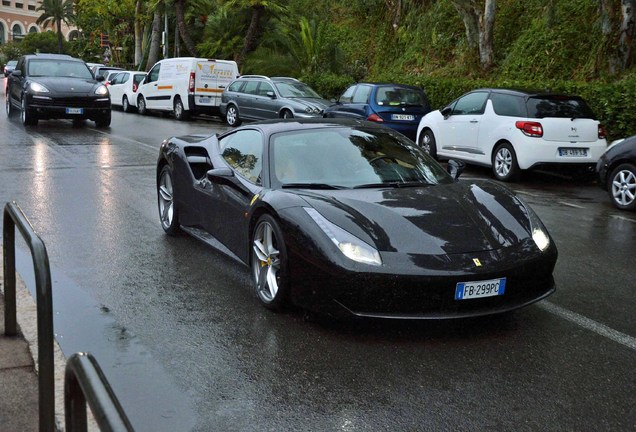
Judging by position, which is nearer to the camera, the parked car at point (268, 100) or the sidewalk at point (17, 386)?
the sidewalk at point (17, 386)

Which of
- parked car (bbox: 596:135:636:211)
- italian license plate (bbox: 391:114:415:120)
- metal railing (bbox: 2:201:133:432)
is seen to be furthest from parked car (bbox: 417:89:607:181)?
metal railing (bbox: 2:201:133:432)

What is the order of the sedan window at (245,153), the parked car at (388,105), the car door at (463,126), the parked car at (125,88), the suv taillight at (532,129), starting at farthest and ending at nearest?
1. the parked car at (125,88)
2. the parked car at (388,105)
3. the car door at (463,126)
4. the suv taillight at (532,129)
5. the sedan window at (245,153)

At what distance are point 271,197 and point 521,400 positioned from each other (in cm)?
236

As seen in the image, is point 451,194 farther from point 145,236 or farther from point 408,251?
point 145,236

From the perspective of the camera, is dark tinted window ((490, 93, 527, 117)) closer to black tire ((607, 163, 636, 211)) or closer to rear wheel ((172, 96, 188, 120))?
black tire ((607, 163, 636, 211))

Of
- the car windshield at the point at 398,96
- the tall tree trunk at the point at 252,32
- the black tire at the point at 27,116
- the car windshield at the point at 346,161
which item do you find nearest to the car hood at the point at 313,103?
the car windshield at the point at 398,96

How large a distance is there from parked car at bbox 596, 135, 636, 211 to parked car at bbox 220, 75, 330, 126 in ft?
34.1

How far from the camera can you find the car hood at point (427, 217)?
5.18 metres

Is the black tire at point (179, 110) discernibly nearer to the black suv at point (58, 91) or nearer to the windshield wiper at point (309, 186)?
the black suv at point (58, 91)

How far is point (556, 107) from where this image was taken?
13344 mm

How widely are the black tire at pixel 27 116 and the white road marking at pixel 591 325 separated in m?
17.1

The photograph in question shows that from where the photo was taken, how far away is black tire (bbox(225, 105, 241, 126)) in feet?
80.3

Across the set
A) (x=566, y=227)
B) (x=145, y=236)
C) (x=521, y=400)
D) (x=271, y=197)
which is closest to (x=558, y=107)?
(x=566, y=227)

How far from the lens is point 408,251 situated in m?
5.07
